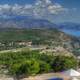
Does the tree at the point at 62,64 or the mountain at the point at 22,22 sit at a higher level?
the mountain at the point at 22,22

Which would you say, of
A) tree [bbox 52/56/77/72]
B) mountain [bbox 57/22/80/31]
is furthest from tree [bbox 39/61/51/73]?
mountain [bbox 57/22/80/31]

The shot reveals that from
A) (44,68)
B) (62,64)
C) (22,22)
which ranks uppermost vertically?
(22,22)

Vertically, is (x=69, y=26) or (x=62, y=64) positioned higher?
(x=69, y=26)

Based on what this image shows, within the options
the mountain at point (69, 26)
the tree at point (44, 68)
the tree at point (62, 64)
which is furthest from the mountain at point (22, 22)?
the tree at point (44, 68)

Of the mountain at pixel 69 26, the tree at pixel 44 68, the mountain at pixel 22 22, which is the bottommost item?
the tree at pixel 44 68

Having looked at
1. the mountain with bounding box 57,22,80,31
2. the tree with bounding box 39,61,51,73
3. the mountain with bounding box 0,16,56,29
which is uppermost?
the mountain with bounding box 0,16,56,29

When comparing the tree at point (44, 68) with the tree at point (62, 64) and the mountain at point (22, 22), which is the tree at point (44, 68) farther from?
the mountain at point (22, 22)

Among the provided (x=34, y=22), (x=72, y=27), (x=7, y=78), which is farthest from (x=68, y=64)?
(x=34, y=22)

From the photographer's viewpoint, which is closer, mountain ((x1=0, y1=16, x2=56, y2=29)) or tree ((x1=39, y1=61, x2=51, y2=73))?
tree ((x1=39, y1=61, x2=51, y2=73))

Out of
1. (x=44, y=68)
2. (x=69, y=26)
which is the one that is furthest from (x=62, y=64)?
(x=69, y=26)

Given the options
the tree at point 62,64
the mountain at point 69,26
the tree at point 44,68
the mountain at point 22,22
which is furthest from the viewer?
the mountain at point 22,22

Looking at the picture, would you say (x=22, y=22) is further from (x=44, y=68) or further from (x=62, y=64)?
(x=44, y=68)

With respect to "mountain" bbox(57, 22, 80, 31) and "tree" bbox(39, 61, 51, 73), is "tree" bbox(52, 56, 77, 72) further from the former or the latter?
"mountain" bbox(57, 22, 80, 31)
